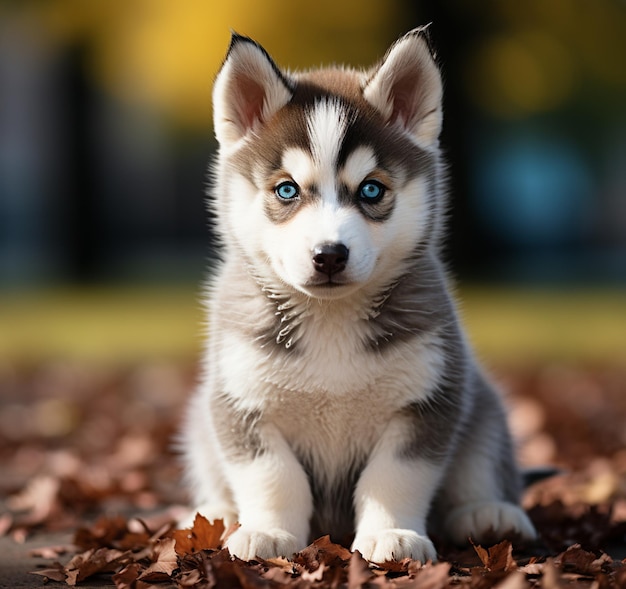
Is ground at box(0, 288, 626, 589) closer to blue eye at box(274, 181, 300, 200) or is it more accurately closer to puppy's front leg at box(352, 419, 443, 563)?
puppy's front leg at box(352, 419, 443, 563)

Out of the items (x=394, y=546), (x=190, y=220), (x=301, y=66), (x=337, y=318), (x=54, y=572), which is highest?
(x=301, y=66)

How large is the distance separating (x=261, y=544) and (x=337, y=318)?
2.58ft

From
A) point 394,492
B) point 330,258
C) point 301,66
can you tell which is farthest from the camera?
point 301,66

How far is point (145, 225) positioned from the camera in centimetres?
2384

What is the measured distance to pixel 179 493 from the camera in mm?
5055

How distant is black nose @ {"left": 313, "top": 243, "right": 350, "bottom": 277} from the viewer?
10.5 feet

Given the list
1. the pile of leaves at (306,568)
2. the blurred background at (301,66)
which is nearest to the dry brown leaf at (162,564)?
the pile of leaves at (306,568)

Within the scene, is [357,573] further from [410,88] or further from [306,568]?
[410,88]

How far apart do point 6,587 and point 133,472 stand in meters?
2.03

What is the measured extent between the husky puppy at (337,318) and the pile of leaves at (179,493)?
186mm

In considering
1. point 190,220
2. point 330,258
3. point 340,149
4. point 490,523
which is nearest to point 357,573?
point 490,523

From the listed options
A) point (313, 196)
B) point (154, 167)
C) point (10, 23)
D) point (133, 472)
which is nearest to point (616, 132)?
point (154, 167)

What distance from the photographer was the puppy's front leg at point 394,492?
11.2ft

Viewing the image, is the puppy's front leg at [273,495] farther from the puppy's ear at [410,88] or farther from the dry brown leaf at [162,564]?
the puppy's ear at [410,88]
